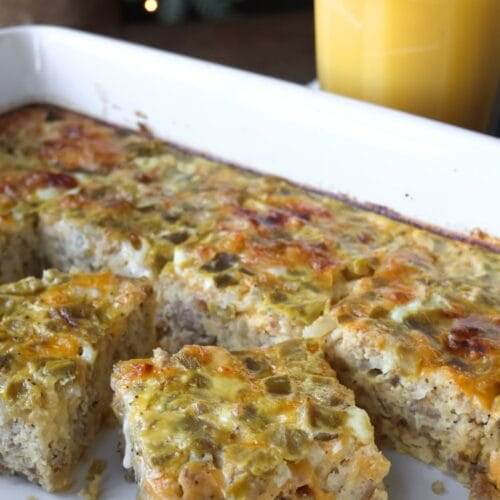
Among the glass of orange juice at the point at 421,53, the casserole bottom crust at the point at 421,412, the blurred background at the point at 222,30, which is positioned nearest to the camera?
the casserole bottom crust at the point at 421,412

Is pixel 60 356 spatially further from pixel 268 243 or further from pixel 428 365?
pixel 428 365

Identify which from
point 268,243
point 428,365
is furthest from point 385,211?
point 428,365

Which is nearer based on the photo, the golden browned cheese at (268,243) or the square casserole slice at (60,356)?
the square casserole slice at (60,356)

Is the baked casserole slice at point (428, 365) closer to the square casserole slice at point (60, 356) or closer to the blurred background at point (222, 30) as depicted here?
the square casserole slice at point (60, 356)

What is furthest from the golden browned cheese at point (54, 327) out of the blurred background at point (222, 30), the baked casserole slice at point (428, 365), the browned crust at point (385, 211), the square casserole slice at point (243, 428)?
the blurred background at point (222, 30)

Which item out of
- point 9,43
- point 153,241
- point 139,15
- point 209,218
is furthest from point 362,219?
point 139,15

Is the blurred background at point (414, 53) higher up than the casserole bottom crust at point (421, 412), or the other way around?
the blurred background at point (414, 53)

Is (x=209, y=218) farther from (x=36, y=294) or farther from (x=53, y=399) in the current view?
(x=53, y=399)
